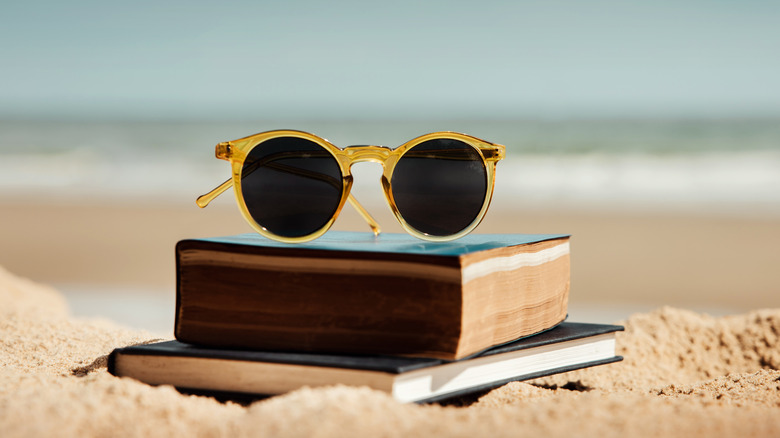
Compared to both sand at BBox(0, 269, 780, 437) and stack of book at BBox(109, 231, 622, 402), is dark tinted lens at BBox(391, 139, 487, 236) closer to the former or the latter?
stack of book at BBox(109, 231, 622, 402)

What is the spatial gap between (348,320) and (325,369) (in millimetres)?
114

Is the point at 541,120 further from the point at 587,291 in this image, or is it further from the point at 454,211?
the point at 454,211

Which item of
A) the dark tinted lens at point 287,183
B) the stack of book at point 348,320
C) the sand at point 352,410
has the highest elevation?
the dark tinted lens at point 287,183

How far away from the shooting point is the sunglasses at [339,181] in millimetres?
1664

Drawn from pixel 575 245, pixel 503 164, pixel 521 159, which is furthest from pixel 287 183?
pixel 521 159

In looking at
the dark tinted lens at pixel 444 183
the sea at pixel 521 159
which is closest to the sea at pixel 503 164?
the sea at pixel 521 159

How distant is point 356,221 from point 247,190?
15.4 ft

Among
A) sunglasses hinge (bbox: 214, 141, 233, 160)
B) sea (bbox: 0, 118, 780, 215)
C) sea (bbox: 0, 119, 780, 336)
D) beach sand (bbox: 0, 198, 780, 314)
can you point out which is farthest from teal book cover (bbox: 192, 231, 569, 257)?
sea (bbox: 0, 118, 780, 215)

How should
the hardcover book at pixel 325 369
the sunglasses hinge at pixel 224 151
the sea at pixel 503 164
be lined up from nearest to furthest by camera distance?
1. the hardcover book at pixel 325 369
2. the sunglasses hinge at pixel 224 151
3. the sea at pixel 503 164

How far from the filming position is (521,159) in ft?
40.0

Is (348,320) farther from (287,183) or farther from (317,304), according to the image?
(287,183)

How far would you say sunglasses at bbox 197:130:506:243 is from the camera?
1.66 m

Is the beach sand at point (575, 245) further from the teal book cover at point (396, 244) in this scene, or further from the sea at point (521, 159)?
A: the teal book cover at point (396, 244)

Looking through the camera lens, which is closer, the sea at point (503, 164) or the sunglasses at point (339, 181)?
the sunglasses at point (339, 181)
